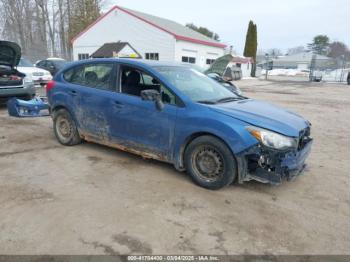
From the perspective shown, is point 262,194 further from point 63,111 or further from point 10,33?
point 10,33

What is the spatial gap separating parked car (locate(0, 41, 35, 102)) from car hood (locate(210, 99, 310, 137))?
22.3ft

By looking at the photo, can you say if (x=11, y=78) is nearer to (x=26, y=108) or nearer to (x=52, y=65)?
(x=26, y=108)

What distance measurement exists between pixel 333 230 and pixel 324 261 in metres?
0.61

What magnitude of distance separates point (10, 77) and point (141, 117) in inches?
242

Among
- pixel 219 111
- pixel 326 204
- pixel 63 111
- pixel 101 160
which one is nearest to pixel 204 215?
pixel 219 111

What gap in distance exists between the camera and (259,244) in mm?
2914

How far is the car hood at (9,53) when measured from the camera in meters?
8.56

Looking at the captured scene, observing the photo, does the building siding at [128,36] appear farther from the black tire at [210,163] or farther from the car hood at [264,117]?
the black tire at [210,163]

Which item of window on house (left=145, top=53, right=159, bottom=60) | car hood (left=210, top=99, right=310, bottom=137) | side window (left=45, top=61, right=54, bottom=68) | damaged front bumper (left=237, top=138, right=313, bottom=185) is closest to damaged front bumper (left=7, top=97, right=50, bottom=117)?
car hood (left=210, top=99, right=310, bottom=137)

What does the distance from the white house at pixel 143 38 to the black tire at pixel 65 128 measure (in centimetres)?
2045

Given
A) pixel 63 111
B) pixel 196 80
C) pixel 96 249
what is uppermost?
pixel 196 80

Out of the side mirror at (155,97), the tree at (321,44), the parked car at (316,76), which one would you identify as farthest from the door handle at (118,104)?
the tree at (321,44)

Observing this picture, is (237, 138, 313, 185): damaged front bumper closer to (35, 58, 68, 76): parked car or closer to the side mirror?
the side mirror

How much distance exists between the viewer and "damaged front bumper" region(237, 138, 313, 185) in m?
3.64
